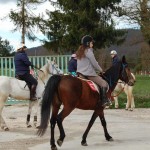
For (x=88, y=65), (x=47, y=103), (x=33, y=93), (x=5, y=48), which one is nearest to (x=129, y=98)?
(x=33, y=93)

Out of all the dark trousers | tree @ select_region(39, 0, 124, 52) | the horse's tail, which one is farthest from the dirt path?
tree @ select_region(39, 0, 124, 52)

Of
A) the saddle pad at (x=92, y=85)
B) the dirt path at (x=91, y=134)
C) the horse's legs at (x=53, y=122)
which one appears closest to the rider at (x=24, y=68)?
the dirt path at (x=91, y=134)

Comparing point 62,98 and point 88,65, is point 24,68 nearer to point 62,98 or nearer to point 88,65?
point 88,65

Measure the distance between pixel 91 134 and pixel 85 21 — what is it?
27.0 m

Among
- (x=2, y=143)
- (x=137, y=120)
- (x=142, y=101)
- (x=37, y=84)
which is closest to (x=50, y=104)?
(x=2, y=143)

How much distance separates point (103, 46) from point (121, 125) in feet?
83.2

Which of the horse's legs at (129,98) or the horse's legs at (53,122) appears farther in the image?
the horse's legs at (129,98)

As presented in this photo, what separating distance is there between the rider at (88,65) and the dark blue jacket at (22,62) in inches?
128

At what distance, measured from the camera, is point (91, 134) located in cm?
1138

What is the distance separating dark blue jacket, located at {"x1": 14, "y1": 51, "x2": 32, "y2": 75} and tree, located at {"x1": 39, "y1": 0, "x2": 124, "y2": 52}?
81.0 feet

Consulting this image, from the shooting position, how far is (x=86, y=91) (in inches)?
378

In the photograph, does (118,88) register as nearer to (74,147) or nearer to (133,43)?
(74,147)

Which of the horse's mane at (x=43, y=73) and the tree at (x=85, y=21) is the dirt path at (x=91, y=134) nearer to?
the horse's mane at (x=43, y=73)

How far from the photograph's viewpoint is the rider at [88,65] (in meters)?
9.81
